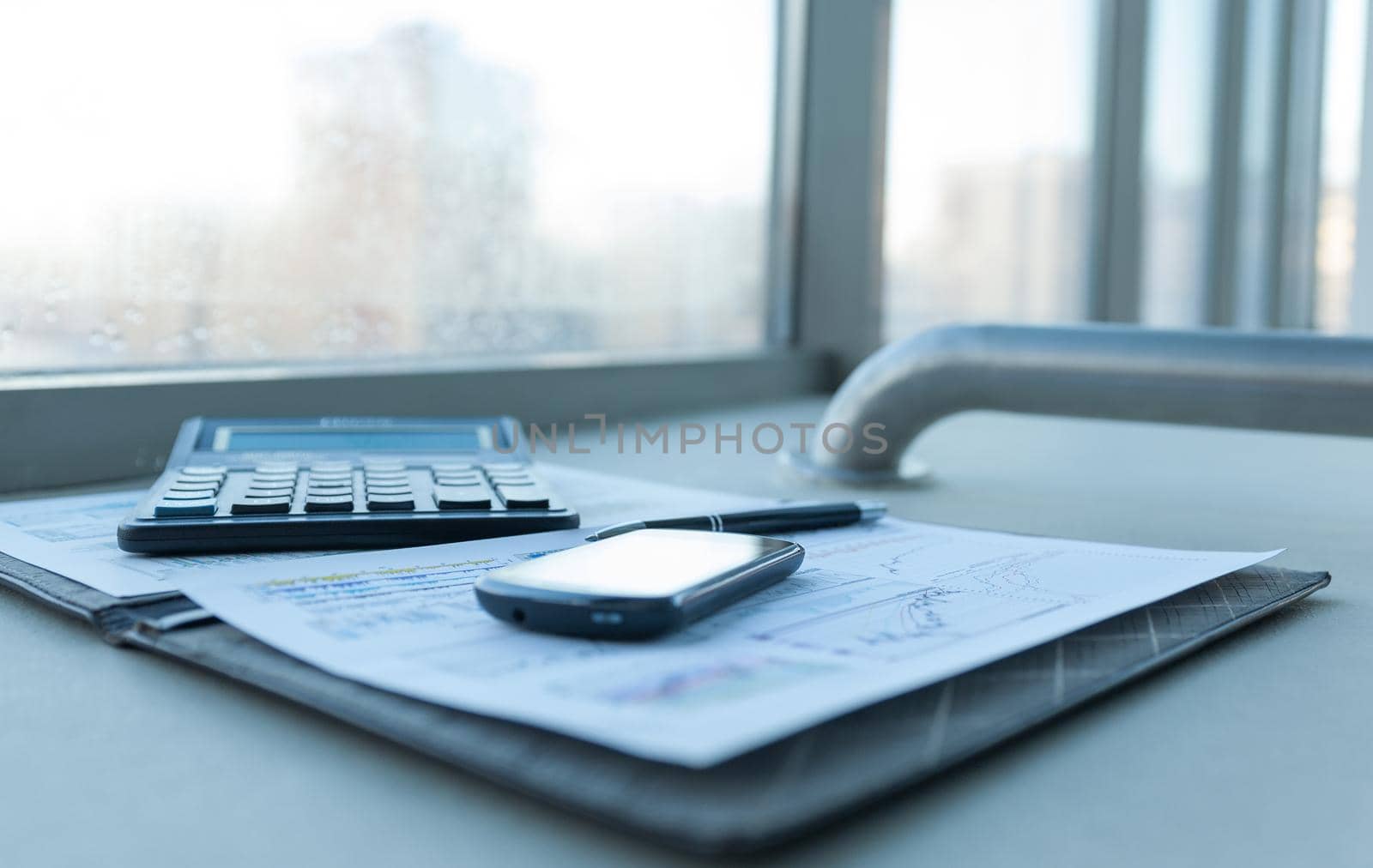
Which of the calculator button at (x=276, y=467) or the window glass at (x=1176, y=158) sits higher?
the window glass at (x=1176, y=158)

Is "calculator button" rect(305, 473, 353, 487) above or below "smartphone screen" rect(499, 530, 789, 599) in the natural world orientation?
above

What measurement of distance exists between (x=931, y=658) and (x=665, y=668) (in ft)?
0.23

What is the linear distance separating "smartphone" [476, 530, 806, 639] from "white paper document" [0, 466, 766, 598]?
13cm

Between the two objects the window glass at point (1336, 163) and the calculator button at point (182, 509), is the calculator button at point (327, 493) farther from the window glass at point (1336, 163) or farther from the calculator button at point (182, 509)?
the window glass at point (1336, 163)

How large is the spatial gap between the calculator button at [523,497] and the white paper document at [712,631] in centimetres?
2

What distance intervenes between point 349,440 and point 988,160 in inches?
57.6

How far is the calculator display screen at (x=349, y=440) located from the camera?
1.97ft

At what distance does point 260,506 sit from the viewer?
462mm

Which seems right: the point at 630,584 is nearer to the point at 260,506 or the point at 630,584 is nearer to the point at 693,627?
the point at 693,627

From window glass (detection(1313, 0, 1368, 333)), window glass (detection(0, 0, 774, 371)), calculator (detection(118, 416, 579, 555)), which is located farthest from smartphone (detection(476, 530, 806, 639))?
window glass (detection(1313, 0, 1368, 333))


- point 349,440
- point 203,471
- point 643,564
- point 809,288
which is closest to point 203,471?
point 203,471

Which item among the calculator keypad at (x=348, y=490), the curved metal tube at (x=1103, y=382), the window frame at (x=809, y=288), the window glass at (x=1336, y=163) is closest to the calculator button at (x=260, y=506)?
the calculator keypad at (x=348, y=490)

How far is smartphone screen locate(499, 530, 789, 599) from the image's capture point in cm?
34

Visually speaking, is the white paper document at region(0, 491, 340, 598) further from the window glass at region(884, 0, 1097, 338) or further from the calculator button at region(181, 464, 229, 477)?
the window glass at region(884, 0, 1097, 338)
